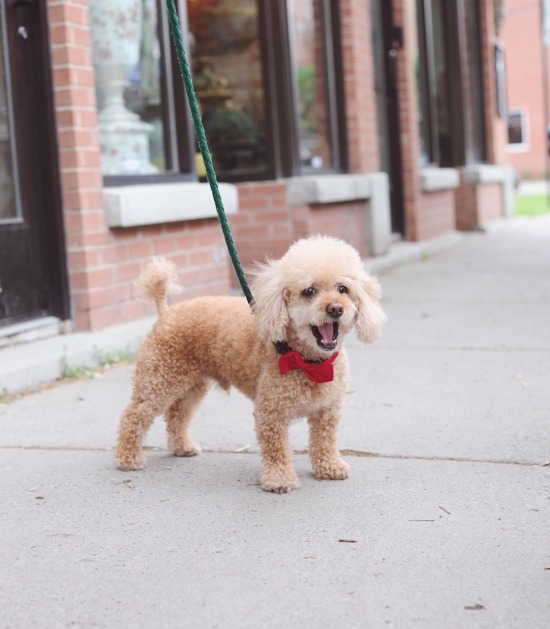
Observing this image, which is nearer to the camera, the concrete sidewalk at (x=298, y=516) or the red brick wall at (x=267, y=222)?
the concrete sidewalk at (x=298, y=516)

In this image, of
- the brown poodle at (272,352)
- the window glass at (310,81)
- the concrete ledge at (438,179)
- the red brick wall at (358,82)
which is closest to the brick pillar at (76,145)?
the brown poodle at (272,352)

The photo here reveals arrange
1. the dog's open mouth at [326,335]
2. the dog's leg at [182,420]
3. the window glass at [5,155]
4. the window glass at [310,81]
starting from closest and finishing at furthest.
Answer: the dog's open mouth at [326,335], the dog's leg at [182,420], the window glass at [5,155], the window glass at [310,81]

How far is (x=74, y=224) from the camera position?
5715 mm

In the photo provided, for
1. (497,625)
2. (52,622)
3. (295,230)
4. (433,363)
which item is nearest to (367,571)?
(497,625)

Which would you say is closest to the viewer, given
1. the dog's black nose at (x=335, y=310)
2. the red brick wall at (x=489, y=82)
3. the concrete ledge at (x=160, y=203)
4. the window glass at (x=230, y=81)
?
the dog's black nose at (x=335, y=310)

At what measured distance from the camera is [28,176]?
5.69 m

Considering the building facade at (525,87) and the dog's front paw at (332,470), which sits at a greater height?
the building facade at (525,87)

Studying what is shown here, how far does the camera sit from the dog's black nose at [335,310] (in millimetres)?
3166

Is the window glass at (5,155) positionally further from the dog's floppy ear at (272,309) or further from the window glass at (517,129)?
the window glass at (517,129)

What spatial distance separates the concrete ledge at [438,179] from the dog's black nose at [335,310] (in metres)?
8.40

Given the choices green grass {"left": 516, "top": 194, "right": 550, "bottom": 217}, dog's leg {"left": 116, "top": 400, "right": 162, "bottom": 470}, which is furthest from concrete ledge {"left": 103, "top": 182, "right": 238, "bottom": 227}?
green grass {"left": 516, "top": 194, "right": 550, "bottom": 217}

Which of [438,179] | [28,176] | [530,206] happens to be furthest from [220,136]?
[530,206]

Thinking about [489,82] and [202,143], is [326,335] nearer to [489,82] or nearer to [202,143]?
[202,143]

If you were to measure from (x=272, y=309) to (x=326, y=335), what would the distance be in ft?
0.66
